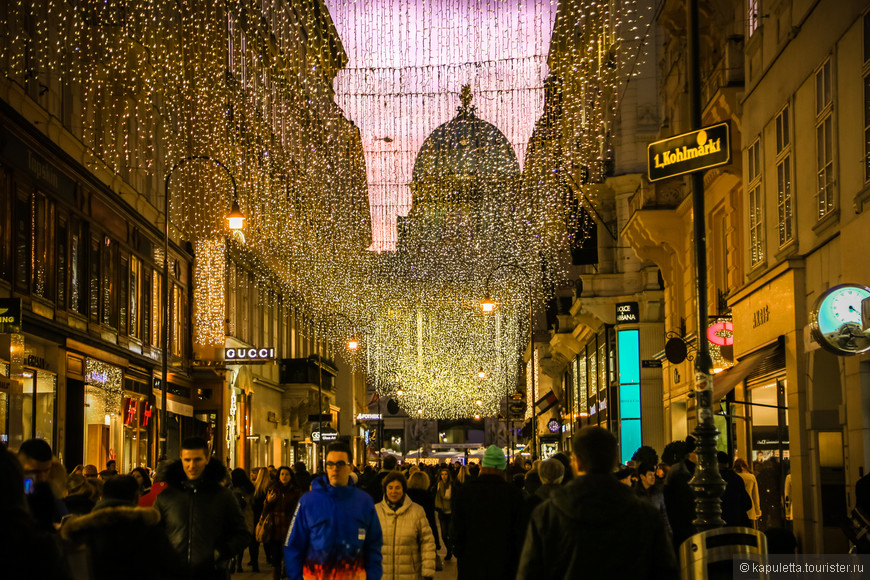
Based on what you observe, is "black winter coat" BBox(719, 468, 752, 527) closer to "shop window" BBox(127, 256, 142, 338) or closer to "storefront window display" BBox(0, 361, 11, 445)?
"storefront window display" BBox(0, 361, 11, 445)

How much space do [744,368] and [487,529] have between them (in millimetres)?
9377

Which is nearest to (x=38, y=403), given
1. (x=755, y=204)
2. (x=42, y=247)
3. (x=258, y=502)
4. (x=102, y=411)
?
(x=42, y=247)

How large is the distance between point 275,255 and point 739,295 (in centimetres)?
3726

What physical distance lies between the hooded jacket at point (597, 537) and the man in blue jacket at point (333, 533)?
2.89 m

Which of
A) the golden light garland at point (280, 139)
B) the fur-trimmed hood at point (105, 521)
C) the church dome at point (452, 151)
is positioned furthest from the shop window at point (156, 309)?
the church dome at point (452, 151)

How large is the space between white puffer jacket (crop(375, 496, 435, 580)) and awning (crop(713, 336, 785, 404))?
8527 mm

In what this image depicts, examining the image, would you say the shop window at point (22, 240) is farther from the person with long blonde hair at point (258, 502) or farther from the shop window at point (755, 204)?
the shop window at point (755, 204)

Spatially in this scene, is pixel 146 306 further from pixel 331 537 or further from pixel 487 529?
pixel 331 537

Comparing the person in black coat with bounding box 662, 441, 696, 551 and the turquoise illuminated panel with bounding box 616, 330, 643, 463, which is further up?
the turquoise illuminated panel with bounding box 616, 330, 643, 463

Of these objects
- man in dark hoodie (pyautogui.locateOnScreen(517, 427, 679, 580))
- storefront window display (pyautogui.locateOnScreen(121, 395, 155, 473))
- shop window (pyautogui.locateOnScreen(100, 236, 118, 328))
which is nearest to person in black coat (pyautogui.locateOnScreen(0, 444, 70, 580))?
man in dark hoodie (pyautogui.locateOnScreen(517, 427, 679, 580))

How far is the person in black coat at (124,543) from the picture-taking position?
5750 millimetres

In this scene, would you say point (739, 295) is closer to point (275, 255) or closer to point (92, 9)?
point (92, 9)

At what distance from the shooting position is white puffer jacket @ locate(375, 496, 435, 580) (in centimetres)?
1036

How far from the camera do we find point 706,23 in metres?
24.2
